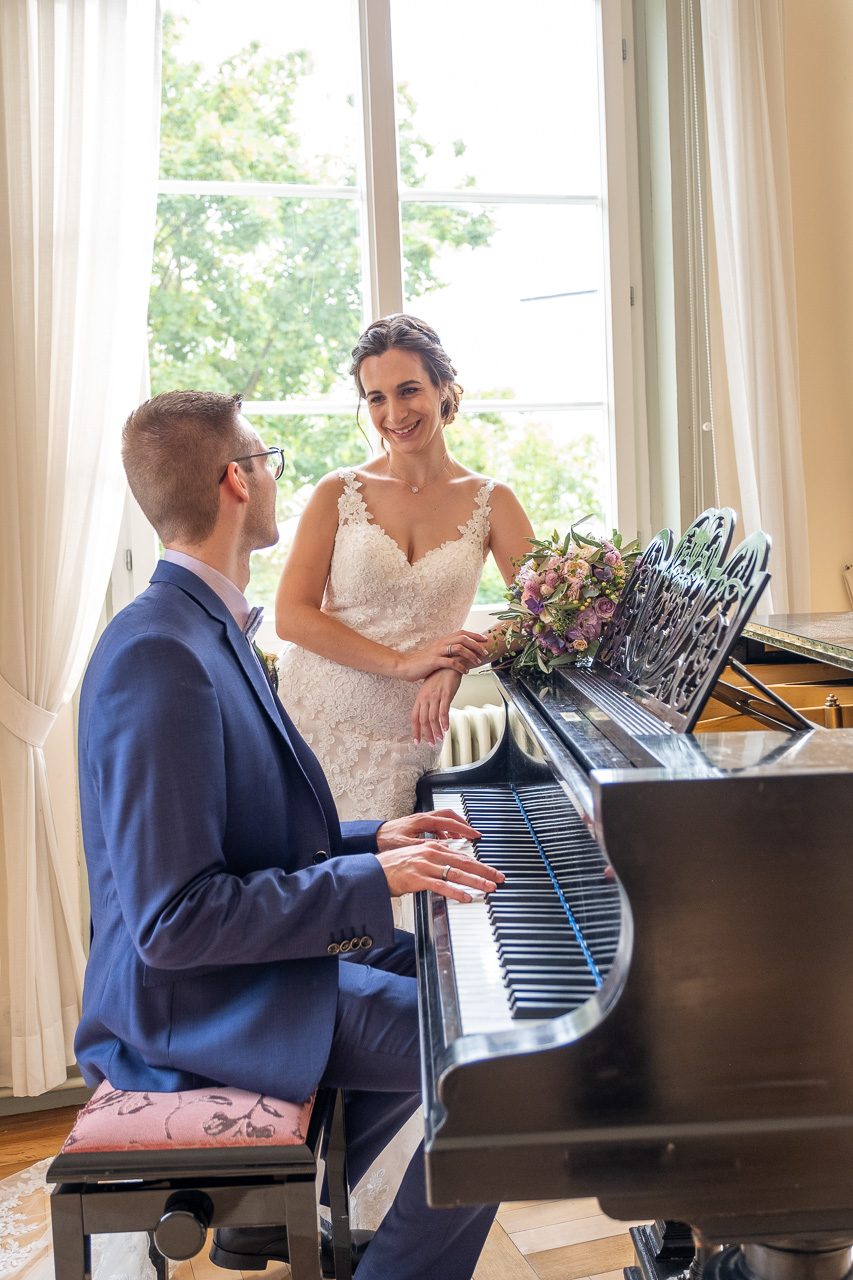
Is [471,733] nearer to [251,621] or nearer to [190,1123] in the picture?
[251,621]

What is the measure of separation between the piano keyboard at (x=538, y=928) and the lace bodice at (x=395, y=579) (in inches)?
37.6

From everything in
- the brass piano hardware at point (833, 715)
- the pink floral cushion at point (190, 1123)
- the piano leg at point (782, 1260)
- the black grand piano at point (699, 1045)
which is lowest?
the piano leg at point (782, 1260)

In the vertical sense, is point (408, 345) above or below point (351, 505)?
above

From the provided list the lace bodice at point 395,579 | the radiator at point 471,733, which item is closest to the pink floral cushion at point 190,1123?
the lace bodice at point 395,579

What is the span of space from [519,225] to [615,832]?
3.12 metres

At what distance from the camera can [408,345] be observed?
251 cm

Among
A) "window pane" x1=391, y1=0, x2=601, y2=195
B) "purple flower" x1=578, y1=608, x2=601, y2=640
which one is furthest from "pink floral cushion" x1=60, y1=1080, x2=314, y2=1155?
"window pane" x1=391, y1=0, x2=601, y2=195

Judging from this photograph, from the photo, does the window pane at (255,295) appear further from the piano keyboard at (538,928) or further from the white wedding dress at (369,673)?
the piano keyboard at (538,928)

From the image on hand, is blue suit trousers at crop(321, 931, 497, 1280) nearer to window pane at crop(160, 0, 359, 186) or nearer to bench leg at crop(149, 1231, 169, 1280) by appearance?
bench leg at crop(149, 1231, 169, 1280)

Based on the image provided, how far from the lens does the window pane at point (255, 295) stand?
3361 millimetres

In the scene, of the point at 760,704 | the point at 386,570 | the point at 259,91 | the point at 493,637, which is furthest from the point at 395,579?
the point at 259,91

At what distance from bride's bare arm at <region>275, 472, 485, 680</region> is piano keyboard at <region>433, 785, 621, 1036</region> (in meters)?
0.67

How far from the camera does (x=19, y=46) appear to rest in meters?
2.84

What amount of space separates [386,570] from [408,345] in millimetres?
541
